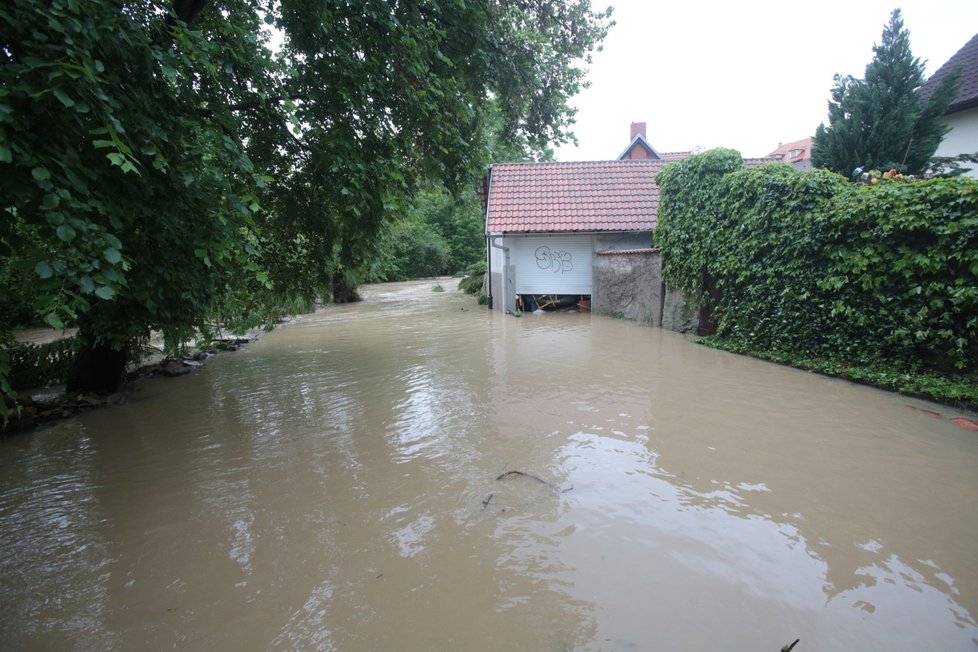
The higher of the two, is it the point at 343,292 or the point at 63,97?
the point at 63,97

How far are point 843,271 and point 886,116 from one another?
194 inches

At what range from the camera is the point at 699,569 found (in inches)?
118

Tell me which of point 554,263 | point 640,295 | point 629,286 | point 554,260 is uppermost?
point 554,260

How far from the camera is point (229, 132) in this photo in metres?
5.02

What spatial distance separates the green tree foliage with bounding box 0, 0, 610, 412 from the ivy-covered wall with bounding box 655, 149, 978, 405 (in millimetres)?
4570

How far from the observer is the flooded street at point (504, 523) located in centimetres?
263

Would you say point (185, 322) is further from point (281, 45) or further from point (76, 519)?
point (281, 45)

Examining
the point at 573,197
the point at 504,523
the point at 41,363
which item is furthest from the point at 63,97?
the point at 573,197

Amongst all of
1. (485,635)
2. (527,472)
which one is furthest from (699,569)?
(527,472)

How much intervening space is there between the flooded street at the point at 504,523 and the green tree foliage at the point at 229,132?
1.70m

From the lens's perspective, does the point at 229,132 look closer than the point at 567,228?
Yes

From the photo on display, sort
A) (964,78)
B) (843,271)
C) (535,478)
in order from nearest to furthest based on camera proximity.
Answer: (535,478) → (843,271) → (964,78)

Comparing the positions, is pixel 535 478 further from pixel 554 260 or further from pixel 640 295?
pixel 554 260

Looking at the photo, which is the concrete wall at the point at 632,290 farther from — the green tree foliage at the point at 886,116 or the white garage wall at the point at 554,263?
the green tree foliage at the point at 886,116
